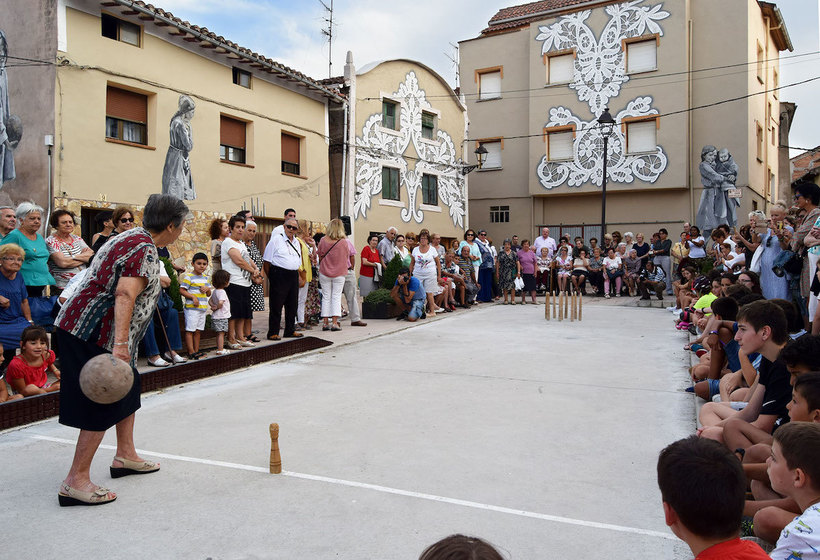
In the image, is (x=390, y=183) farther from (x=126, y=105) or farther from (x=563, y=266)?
(x=126, y=105)

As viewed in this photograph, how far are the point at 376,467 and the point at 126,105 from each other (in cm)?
1244

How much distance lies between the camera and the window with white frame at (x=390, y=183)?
22.7 meters

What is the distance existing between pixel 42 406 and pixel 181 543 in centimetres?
336

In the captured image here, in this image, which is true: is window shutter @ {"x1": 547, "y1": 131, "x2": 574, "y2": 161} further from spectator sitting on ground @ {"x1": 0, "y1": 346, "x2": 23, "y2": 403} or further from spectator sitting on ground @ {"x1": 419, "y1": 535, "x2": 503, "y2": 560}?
spectator sitting on ground @ {"x1": 419, "y1": 535, "x2": 503, "y2": 560}

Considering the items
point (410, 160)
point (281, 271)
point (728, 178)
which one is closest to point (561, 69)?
point (410, 160)

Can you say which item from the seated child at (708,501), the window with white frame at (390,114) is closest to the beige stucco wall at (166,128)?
the window with white frame at (390,114)

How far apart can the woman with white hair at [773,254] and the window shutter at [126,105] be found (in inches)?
502

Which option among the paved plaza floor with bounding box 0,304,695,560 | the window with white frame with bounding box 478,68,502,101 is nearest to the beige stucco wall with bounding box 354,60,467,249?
the window with white frame with bounding box 478,68,502,101

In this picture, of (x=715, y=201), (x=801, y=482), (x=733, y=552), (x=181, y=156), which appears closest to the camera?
(x=733, y=552)

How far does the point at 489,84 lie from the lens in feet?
97.7

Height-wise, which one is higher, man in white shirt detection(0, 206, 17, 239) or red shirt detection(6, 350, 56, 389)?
man in white shirt detection(0, 206, 17, 239)

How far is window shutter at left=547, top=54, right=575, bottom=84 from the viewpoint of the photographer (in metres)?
27.4

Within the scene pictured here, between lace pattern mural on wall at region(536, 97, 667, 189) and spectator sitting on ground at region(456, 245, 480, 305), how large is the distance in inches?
502

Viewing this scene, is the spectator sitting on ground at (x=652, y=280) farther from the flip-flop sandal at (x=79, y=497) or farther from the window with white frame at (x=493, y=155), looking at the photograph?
the flip-flop sandal at (x=79, y=497)
